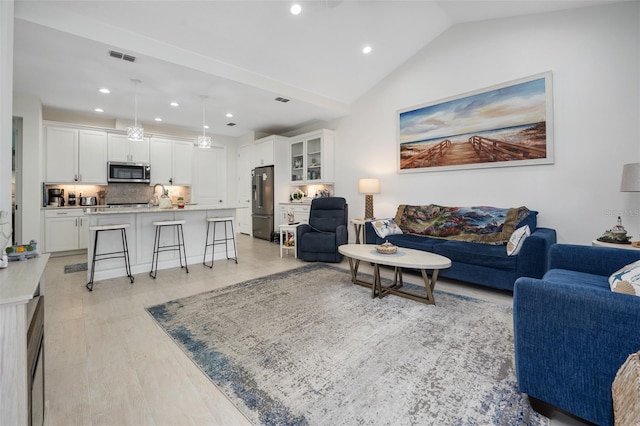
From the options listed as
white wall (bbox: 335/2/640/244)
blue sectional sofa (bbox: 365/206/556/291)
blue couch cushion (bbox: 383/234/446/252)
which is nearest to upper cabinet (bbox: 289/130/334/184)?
white wall (bbox: 335/2/640/244)

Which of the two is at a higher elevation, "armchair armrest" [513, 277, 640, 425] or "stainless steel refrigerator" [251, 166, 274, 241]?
"stainless steel refrigerator" [251, 166, 274, 241]

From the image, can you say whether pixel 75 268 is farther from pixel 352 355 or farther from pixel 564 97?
pixel 564 97

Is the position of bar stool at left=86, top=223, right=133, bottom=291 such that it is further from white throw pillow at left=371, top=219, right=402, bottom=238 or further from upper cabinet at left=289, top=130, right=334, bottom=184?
upper cabinet at left=289, top=130, right=334, bottom=184

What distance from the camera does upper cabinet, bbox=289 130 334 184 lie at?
19.6ft

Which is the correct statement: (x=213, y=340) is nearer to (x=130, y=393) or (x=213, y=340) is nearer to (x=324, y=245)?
(x=130, y=393)

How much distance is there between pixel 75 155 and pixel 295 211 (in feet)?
14.2

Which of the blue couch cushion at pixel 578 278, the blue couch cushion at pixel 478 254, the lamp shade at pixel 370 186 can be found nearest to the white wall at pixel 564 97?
the lamp shade at pixel 370 186

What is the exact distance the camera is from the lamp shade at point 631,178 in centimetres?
242

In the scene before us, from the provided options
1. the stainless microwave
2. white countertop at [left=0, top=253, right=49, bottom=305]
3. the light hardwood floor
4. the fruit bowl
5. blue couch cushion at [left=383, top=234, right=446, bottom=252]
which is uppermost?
the stainless microwave

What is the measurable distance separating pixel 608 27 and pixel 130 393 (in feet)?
17.9

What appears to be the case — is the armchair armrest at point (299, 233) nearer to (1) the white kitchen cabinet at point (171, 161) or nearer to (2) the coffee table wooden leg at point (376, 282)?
(2) the coffee table wooden leg at point (376, 282)

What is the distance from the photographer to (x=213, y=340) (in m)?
2.14

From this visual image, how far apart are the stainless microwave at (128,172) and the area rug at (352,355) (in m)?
4.20

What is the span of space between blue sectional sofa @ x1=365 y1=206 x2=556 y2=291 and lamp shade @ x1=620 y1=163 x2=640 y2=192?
0.75m
